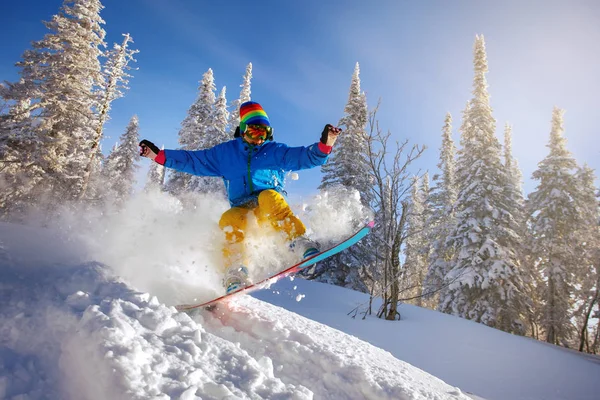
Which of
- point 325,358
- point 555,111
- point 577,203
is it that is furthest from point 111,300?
point 555,111

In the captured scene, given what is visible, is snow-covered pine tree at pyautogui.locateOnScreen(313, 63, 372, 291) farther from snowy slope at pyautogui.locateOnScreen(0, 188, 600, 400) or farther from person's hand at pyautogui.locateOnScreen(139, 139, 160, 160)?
person's hand at pyautogui.locateOnScreen(139, 139, 160, 160)

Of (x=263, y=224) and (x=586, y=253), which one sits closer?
(x=263, y=224)

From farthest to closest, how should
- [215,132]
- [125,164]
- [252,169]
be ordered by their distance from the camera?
[125,164] → [215,132] → [252,169]

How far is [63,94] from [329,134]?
15285mm

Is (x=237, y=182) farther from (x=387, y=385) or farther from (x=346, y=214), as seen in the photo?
(x=387, y=385)

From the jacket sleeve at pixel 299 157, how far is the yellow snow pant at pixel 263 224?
1.79 feet

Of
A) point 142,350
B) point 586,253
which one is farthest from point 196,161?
point 586,253

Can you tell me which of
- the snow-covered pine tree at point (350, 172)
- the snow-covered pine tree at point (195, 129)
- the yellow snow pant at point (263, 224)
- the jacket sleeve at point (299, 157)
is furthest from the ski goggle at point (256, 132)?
the snow-covered pine tree at point (195, 129)

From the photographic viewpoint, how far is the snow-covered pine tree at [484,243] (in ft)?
47.6

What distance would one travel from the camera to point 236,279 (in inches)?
140

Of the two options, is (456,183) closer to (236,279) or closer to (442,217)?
(442,217)

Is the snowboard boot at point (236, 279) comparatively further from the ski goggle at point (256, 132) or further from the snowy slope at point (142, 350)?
the ski goggle at point (256, 132)

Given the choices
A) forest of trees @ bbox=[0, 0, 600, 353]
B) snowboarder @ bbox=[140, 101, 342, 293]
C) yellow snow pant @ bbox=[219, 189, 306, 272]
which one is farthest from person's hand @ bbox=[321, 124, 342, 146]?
forest of trees @ bbox=[0, 0, 600, 353]

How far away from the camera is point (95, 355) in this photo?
1.87 meters
